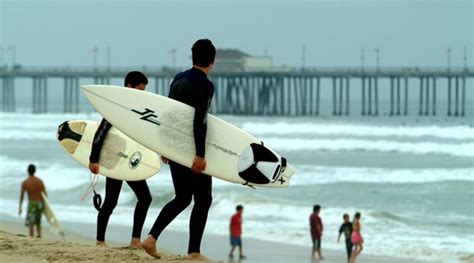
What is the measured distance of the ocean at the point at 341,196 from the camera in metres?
15.9

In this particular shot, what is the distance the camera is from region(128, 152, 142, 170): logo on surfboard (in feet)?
22.9

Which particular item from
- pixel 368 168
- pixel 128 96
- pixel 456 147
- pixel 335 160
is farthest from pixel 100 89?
pixel 456 147

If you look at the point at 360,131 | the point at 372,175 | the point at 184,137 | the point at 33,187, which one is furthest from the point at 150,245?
the point at 360,131

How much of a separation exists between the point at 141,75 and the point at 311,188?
59.7ft

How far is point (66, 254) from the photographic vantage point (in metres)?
6.51

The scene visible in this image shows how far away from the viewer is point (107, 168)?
6.93 meters

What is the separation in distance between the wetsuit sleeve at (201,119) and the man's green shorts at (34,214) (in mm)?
6955

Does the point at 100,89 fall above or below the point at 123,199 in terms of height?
above

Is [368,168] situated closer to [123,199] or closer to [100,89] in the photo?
[123,199]

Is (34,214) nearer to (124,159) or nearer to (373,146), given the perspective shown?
(124,159)

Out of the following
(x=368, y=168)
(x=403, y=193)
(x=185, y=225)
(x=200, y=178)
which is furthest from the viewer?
(x=368, y=168)

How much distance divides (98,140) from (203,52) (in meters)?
1.17

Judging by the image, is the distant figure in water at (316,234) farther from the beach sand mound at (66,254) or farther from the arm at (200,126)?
the arm at (200,126)

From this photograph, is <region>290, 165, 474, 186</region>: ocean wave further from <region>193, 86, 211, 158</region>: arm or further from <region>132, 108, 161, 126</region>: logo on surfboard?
<region>193, 86, 211, 158</region>: arm
